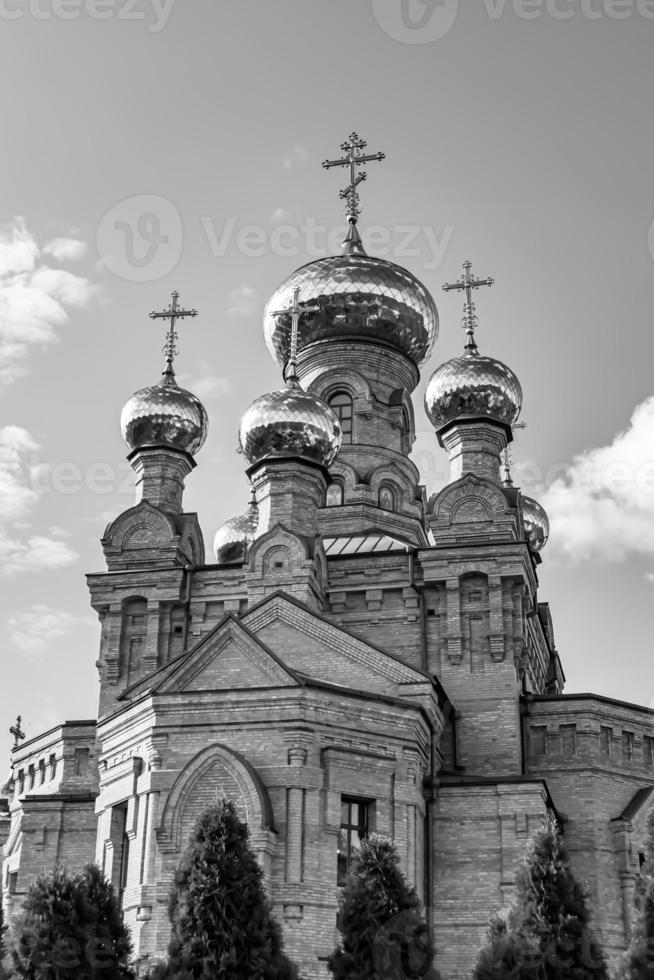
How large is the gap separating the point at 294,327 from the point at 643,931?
407 inches

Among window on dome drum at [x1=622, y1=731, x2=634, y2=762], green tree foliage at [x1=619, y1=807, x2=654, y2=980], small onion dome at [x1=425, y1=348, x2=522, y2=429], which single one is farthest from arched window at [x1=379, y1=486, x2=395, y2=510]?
green tree foliage at [x1=619, y1=807, x2=654, y2=980]

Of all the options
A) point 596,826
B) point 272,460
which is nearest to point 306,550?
point 272,460

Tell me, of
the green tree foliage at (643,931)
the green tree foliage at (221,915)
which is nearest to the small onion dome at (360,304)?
the green tree foliage at (221,915)

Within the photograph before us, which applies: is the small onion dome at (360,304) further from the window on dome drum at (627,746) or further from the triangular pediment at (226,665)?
the triangular pediment at (226,665)

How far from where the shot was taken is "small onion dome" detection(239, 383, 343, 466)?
57.1ft

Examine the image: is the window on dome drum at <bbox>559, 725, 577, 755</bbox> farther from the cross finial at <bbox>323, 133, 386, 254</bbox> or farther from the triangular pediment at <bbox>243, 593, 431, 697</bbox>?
the cross finial at <bbox>323, 133, 386, 254</bbox>

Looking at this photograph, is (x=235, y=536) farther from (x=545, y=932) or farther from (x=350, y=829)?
(x=545, y=932)

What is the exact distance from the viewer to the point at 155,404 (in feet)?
62.4

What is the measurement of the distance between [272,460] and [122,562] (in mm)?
2579

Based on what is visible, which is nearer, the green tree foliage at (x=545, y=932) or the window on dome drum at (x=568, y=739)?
the green tree foliage at (x=545, y=932)

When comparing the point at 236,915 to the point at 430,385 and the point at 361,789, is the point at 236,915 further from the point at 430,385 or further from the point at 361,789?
the point at 430,385

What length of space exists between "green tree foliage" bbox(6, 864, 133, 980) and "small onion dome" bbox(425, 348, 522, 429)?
32.1ft

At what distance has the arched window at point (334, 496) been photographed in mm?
20155

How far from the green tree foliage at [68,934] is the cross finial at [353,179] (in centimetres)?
1318
